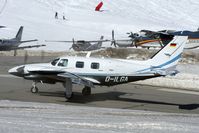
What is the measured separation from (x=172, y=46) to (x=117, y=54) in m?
26.4

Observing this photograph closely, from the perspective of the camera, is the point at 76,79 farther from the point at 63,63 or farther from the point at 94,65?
the point at 63,63

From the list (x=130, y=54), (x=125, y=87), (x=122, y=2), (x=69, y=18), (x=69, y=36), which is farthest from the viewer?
(x=122, y=2)

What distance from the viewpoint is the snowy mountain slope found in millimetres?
94562

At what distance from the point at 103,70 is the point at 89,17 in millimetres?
93329

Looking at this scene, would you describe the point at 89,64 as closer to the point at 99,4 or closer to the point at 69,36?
the point at 69,36

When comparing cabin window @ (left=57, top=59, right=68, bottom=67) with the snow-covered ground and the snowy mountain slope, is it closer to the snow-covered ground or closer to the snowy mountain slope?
the snow-covered ground

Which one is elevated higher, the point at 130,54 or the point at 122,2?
the point at 122,2

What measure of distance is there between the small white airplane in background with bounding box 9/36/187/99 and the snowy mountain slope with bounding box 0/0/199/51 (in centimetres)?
5719

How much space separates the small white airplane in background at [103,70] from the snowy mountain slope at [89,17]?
5719 centimetres

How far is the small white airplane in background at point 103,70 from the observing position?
20.2 meters

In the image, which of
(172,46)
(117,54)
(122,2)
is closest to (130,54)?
(117,54)

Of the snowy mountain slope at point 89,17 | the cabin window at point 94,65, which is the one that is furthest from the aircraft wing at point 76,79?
the snowy mountain slope at point 89,17

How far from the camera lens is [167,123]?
1238 centimetres

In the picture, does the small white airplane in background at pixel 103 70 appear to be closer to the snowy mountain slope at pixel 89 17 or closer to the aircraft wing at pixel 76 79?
the aircraft wing at pixel 76 79
